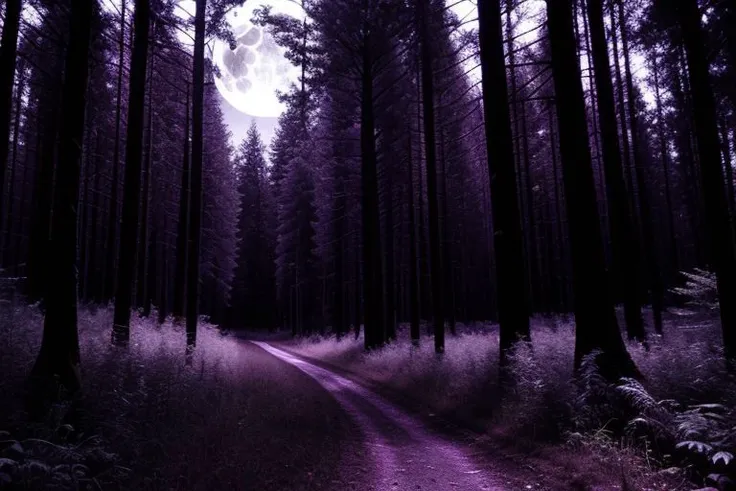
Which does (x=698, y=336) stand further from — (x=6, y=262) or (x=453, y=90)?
(x=6, y=262)

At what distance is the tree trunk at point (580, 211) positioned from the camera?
735cm

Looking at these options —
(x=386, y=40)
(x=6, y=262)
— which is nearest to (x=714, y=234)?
(x=386, y=40)

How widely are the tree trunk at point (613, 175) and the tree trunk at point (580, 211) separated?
4579 mm

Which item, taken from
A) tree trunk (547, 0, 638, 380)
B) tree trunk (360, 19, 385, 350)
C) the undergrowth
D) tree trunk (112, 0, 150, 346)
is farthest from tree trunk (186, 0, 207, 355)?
tree trunk (547, 0, 638, 380)

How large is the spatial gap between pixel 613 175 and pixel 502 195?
435cm

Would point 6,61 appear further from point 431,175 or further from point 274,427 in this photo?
point 431,175

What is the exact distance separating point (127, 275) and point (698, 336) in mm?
14607

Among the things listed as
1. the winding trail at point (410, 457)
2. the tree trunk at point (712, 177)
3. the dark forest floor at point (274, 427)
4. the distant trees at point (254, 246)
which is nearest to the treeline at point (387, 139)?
the tree trunk at point (712, 177)

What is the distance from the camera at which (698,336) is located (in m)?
11.0

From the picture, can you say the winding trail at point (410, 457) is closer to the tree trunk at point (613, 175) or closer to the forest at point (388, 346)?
the forest at point (388, 346)

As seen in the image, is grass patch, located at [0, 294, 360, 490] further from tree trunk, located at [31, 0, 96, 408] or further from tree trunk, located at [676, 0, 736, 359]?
tree trunk, located at [676, 0, 736, 359]

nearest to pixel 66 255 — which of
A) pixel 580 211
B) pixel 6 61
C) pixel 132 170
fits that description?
pixel 132 170

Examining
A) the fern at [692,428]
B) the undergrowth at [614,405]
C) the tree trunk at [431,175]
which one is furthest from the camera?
the tree trunk at [431,175]

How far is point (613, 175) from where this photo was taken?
11977 mm
